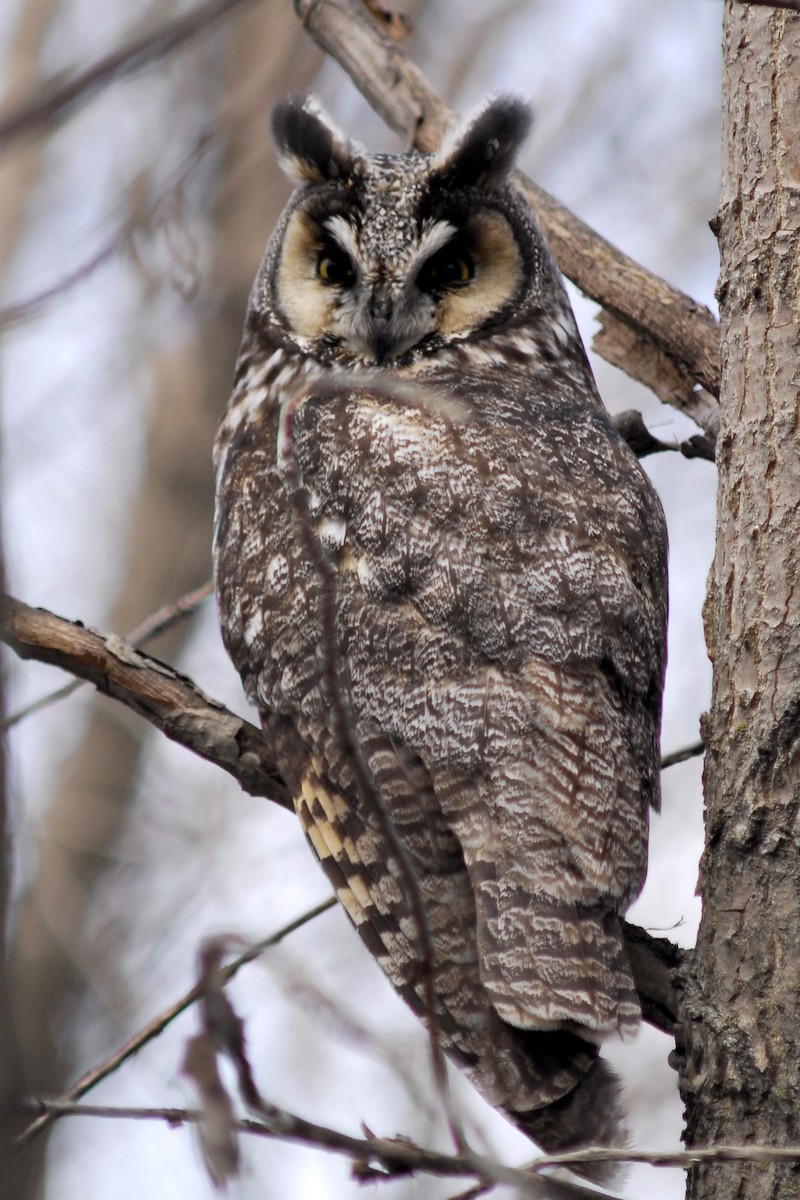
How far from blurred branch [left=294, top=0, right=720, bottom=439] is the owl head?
0.47 feet

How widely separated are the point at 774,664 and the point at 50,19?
7.20 meters

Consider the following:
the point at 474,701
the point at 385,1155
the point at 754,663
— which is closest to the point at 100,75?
the point at 385,1155

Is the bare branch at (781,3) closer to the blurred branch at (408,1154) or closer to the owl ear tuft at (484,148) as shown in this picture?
the blurred branch at (408,1154)

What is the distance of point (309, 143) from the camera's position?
11.3 ft

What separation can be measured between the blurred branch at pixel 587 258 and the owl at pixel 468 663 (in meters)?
0.21

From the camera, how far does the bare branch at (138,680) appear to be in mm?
2531

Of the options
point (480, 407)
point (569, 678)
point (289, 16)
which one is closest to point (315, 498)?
point (480, 407)

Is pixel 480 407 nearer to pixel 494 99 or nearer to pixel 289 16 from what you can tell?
pixel 494 99

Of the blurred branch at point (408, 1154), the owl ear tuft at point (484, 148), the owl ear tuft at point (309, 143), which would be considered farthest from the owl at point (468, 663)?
the blurred branch at point (408, 1154)

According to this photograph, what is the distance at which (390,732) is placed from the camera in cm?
247

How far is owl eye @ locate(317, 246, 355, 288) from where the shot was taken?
327 centimetres

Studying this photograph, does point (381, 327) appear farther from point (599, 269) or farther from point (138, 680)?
point (138, 680)

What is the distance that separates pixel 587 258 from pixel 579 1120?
1.97 metres

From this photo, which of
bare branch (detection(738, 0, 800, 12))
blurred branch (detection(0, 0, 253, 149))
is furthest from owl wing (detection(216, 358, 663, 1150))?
blurred branch (detection(0, 0, 253, 149))
